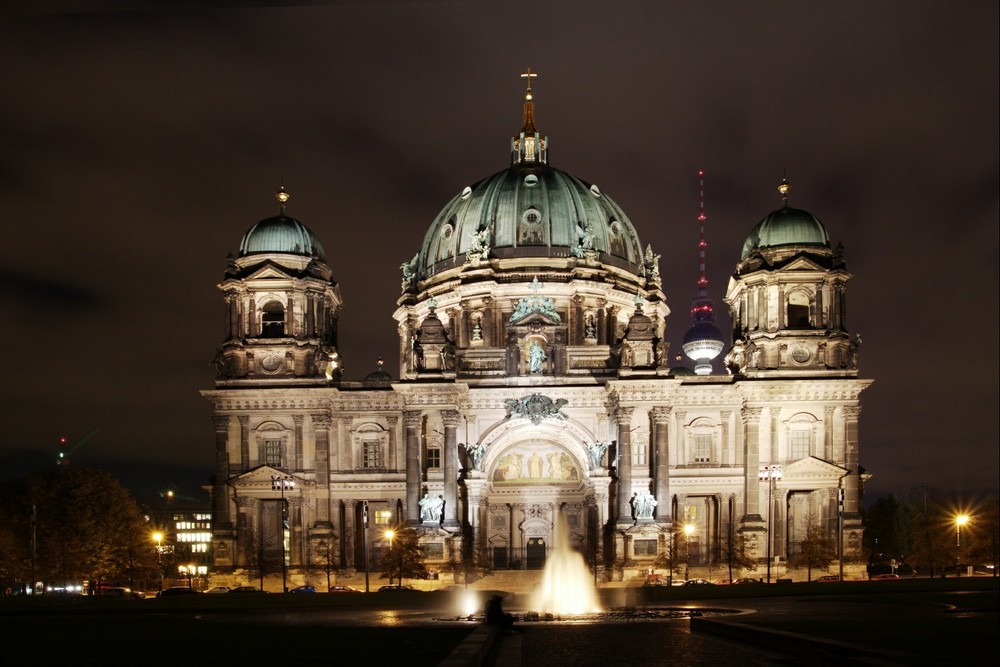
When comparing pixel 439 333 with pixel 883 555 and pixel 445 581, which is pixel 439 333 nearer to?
pixel 445 581

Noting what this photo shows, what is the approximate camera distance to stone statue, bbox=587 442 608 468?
89250mm

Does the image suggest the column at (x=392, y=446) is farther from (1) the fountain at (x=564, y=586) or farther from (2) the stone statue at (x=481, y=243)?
(2) the stone statue at (x=481, y=243)

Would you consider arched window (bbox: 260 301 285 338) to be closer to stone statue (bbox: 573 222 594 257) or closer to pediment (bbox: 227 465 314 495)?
pediment (bbox: 227 465 314 495)

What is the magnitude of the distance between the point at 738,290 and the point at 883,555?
5742 centimetres

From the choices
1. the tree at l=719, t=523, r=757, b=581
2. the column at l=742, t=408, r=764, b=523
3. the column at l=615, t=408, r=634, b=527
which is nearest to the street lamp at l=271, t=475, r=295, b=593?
A: the column at l=615, t=408, r=634, b=527

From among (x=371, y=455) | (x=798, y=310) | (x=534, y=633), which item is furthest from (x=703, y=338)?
(x=534, y=633)

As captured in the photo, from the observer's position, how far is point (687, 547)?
9025cm

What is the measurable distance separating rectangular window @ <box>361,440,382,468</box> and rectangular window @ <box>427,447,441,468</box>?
13.1 ft

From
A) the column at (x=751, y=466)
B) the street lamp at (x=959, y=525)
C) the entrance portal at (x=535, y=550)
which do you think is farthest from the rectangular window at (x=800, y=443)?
the entrance portal at (x=535, y=550)

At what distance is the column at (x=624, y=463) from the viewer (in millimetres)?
87625

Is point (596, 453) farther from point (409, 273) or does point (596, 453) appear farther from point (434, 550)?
point (409, 273)

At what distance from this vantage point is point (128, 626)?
144 ft

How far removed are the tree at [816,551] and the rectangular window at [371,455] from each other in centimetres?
3091

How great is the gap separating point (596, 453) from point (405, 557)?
614 inches
